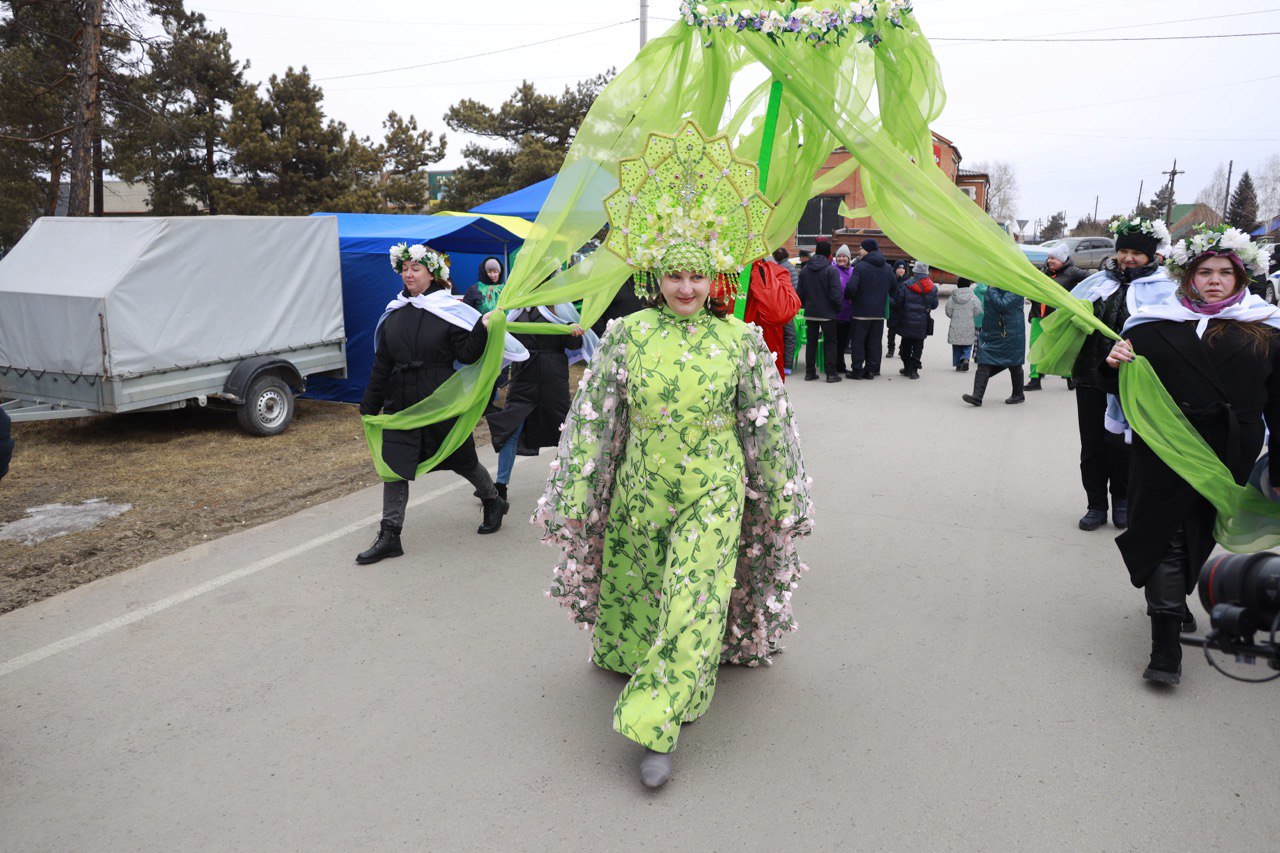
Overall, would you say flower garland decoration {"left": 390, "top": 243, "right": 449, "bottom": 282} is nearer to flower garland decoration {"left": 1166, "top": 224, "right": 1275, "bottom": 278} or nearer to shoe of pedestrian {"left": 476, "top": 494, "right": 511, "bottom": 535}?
shoe of pedestrian {"left": 476, "top": 494, "right": 511, "bottom": 535}

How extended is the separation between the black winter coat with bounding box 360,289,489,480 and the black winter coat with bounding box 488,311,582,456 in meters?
0.87

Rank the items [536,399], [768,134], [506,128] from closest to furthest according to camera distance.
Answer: [768,134] < [536,399] < [506,128]

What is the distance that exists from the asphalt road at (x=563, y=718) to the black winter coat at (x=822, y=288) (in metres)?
6.96

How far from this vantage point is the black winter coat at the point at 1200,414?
3.86 m

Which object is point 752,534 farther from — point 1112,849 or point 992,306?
point 992,306

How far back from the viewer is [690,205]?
10.9 feet

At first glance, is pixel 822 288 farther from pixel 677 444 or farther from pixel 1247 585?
pixel 1247 585

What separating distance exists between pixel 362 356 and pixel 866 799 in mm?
9136

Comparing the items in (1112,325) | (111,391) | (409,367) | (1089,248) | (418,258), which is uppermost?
(1089,248)

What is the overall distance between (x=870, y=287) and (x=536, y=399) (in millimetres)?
7401

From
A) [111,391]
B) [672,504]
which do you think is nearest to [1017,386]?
[672,504]

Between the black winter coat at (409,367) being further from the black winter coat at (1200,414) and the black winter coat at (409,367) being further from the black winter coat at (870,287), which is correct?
the black winter coat at (870,287)

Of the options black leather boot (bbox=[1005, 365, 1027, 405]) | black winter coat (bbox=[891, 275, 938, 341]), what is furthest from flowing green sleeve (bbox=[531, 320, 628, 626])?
black winter coat (bbox=[891, 275, 938, 341])

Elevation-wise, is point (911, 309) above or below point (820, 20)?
below
